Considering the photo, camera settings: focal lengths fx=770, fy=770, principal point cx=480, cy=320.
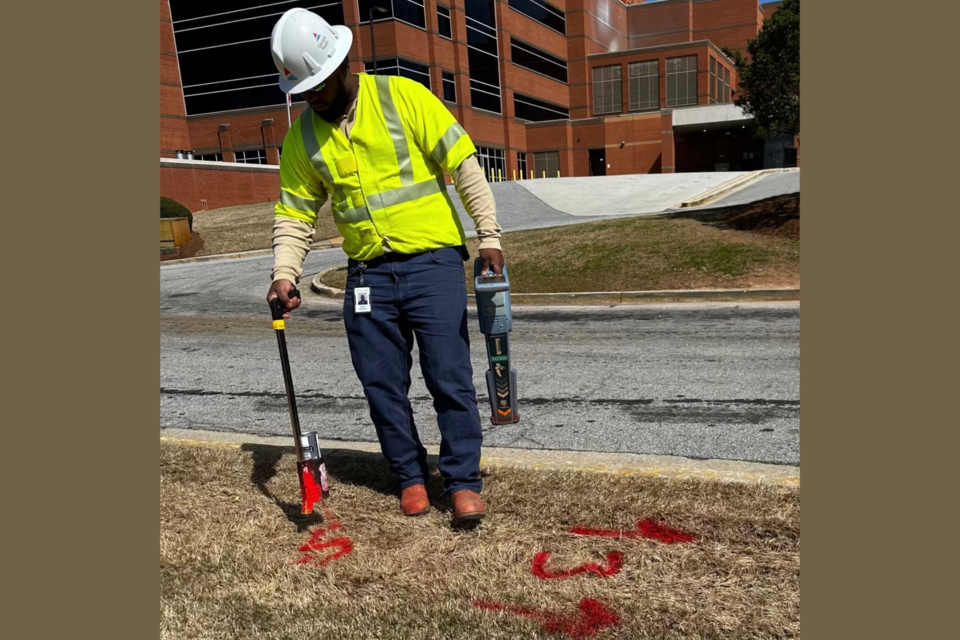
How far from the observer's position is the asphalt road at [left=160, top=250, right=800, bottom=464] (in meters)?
4.84

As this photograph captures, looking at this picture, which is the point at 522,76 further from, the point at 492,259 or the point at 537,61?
the point at 492,259

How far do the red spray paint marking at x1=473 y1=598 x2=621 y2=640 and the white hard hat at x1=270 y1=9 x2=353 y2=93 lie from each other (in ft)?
7.25

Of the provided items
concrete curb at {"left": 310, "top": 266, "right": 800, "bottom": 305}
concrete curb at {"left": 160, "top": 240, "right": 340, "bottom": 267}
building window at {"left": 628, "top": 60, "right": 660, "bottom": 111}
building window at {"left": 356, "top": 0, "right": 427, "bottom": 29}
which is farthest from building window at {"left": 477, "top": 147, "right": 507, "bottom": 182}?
concrete curb at {"left": 310, "top": 266, "right": 800, "bottom": 305}

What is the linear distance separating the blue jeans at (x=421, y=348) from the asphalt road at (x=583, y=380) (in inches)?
46.7

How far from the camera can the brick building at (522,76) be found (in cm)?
4422

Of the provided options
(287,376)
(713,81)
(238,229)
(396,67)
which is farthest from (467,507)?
(713,81)

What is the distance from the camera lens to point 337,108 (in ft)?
11.1

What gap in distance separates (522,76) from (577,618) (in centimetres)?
5700

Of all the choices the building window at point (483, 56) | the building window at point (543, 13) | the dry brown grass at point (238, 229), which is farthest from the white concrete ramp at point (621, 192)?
the building window at point (543, 13)

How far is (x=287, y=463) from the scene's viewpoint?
4.29 metres

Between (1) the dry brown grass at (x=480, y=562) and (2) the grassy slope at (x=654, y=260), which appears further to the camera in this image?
(2) the grassy slope at (x=654, y=260)

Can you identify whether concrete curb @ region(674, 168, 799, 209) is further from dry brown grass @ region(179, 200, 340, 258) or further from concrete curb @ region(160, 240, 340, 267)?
concrete curb @ region(160, 240, 340, 267)

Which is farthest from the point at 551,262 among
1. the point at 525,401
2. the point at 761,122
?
the point at 525,401

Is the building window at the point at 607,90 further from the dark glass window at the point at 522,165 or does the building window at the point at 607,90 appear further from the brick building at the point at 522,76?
the dark glass window at the point at 522,165
